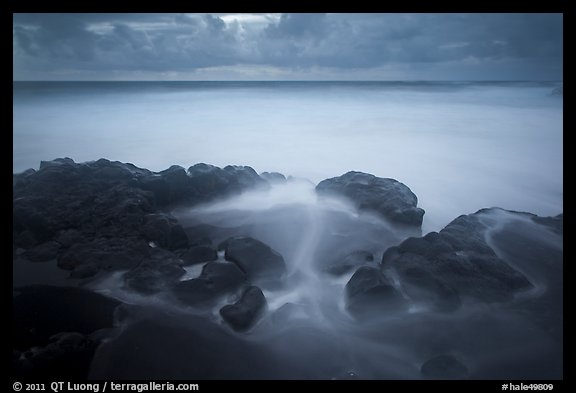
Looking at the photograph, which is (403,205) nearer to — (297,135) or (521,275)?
(521,275)

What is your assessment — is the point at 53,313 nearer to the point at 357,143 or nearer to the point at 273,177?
the point at 273,177

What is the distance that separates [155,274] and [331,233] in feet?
8.75

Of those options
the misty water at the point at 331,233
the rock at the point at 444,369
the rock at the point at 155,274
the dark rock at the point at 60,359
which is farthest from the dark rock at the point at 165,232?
the rock at the point at 444,369

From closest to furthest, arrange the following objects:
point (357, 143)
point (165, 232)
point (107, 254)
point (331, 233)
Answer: point (107, 254) → point (165, 232) → point (331, 233) → point (357, 143)

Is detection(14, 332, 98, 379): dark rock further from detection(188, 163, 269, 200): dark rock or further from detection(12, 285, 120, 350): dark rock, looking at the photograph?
detection(188, 163, 269, 200): dark rock

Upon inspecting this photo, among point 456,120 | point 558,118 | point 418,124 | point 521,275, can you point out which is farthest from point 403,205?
point 558,118

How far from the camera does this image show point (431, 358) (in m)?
3.73

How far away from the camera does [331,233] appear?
574 centimetres

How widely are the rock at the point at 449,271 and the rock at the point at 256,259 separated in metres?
1.40

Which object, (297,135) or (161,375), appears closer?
(161,375)

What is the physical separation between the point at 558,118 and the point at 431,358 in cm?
1614

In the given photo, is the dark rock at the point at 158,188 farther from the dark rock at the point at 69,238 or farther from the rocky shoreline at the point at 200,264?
the dark rock at the point at 69,238

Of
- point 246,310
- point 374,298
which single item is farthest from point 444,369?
point 246,310

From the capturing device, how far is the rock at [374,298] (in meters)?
4.18
